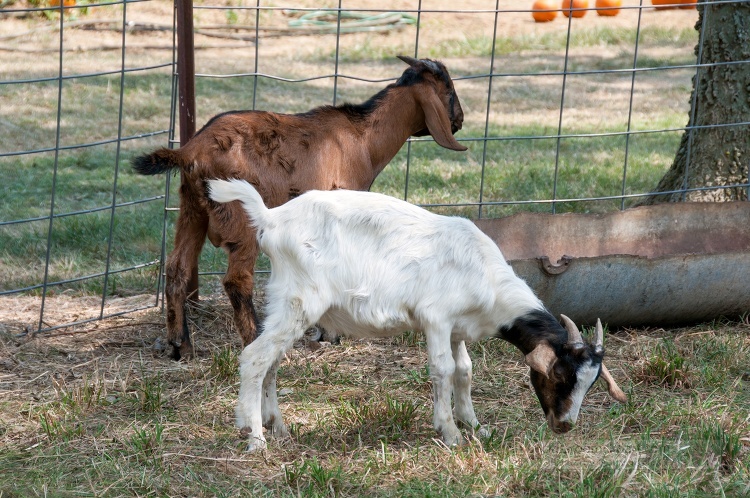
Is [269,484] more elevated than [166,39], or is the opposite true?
[166,39]

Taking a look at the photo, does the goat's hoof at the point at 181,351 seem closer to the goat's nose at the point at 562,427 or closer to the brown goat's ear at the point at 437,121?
the brown goat's ear at the point at 437,121

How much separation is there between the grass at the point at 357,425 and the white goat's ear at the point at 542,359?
314 millimetres

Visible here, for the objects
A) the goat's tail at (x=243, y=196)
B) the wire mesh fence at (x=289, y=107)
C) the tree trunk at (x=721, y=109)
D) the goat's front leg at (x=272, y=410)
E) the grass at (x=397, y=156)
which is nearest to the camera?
the goat's tail at (x=243, y=196)

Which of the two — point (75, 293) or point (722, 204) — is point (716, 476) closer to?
point (722, 204)

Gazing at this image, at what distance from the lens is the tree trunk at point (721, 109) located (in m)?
6.27

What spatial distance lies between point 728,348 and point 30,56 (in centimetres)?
925

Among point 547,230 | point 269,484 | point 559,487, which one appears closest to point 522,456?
point 559,487

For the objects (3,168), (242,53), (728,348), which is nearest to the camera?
(728,348)

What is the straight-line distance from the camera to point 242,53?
→ 493 inches

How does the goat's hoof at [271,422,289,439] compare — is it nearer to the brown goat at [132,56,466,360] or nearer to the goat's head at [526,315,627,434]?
the brown goat at [132,56,466,360]

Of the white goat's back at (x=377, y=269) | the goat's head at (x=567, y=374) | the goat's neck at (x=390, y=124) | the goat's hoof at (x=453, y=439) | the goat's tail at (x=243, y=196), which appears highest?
the goat's neck at (x=390, y=124)

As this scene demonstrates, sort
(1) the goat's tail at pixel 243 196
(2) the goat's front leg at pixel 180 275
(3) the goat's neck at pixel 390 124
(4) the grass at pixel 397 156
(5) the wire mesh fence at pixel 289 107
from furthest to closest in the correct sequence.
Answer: (4) the grass at pixel 397 156 → (5) the wire mesh fence at pixel 289 107 → (3) the goat's neck at pixel 390 124 → (2) the goat's front leg at pixel 180 275 → (1) the goat's tail at pixel 243 196

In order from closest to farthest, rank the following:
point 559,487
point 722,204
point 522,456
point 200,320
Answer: point 559,487
point 522,456
point 200,320
point 722,204

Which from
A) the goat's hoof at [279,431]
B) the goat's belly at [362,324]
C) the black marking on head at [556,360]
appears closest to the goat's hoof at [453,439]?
the black marking on head at [556,360]
